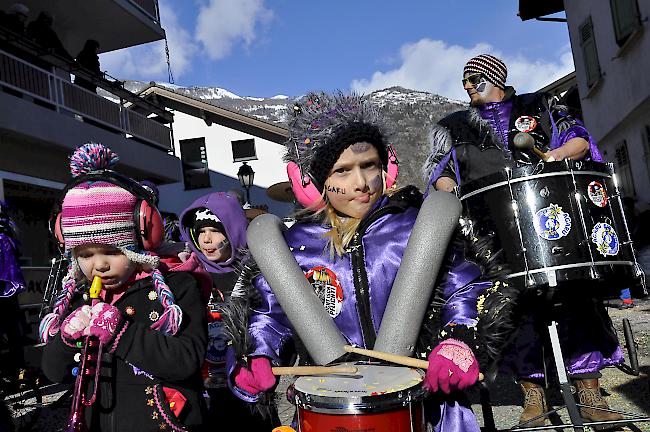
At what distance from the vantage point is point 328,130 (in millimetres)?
2094

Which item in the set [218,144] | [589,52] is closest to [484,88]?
[589,52]

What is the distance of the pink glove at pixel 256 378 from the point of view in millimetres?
1811

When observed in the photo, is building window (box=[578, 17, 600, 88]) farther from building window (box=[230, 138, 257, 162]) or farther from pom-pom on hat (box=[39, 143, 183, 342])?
pom-pom on hat (box=[39, 143, 183, 342])

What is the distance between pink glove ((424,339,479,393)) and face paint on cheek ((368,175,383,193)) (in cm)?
63

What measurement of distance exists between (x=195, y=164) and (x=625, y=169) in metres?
14.6

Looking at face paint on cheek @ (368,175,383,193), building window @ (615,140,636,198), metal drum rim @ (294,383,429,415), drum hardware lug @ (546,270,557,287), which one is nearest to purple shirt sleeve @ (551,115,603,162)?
drum hardware lug @ (546,270,557,287)

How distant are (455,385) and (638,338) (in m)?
4.94

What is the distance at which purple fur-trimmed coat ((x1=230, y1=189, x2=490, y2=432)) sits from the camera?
6.32ft

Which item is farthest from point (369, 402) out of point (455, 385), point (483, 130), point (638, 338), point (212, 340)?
point (638, 338)

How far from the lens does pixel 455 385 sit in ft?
5.32

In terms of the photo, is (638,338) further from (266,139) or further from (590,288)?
(266,139)

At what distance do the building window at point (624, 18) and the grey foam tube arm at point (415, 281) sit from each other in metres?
10.8

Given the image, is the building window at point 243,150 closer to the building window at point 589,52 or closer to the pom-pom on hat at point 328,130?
the building window at point 589,52

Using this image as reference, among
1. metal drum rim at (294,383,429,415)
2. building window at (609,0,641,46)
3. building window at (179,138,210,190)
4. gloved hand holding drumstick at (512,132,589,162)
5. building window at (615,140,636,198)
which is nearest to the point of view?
metal drum rim at (294,383,429,415)
